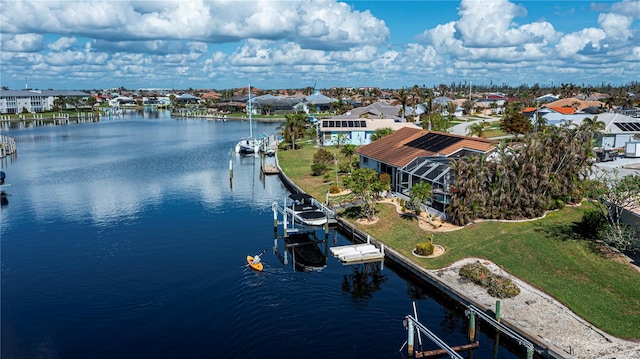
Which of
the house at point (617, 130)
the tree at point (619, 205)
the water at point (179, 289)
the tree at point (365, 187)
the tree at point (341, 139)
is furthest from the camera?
the tree at point (341, 139)

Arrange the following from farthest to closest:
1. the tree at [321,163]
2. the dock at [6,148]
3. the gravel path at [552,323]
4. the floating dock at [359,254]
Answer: the dock at [6,148] < the tree at [321,163] < the floating dock at [359,254] < the gravel path at [552,323]

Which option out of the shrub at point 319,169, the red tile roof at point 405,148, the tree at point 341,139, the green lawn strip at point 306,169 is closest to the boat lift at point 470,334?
the red tile roof at point 405,148

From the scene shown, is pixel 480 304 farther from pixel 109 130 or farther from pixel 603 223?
pixel 109 130

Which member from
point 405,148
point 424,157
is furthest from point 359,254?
point 405,148

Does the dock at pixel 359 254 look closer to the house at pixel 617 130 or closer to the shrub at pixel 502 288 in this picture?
the shrub at pixel 502 288

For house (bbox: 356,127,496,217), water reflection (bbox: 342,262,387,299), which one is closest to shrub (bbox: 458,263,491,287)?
water reflection (bbox: 342,262,387,299)

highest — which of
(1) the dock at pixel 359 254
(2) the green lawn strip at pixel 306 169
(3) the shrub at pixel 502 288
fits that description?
(2) the green lawn strip at pixel 306 169
